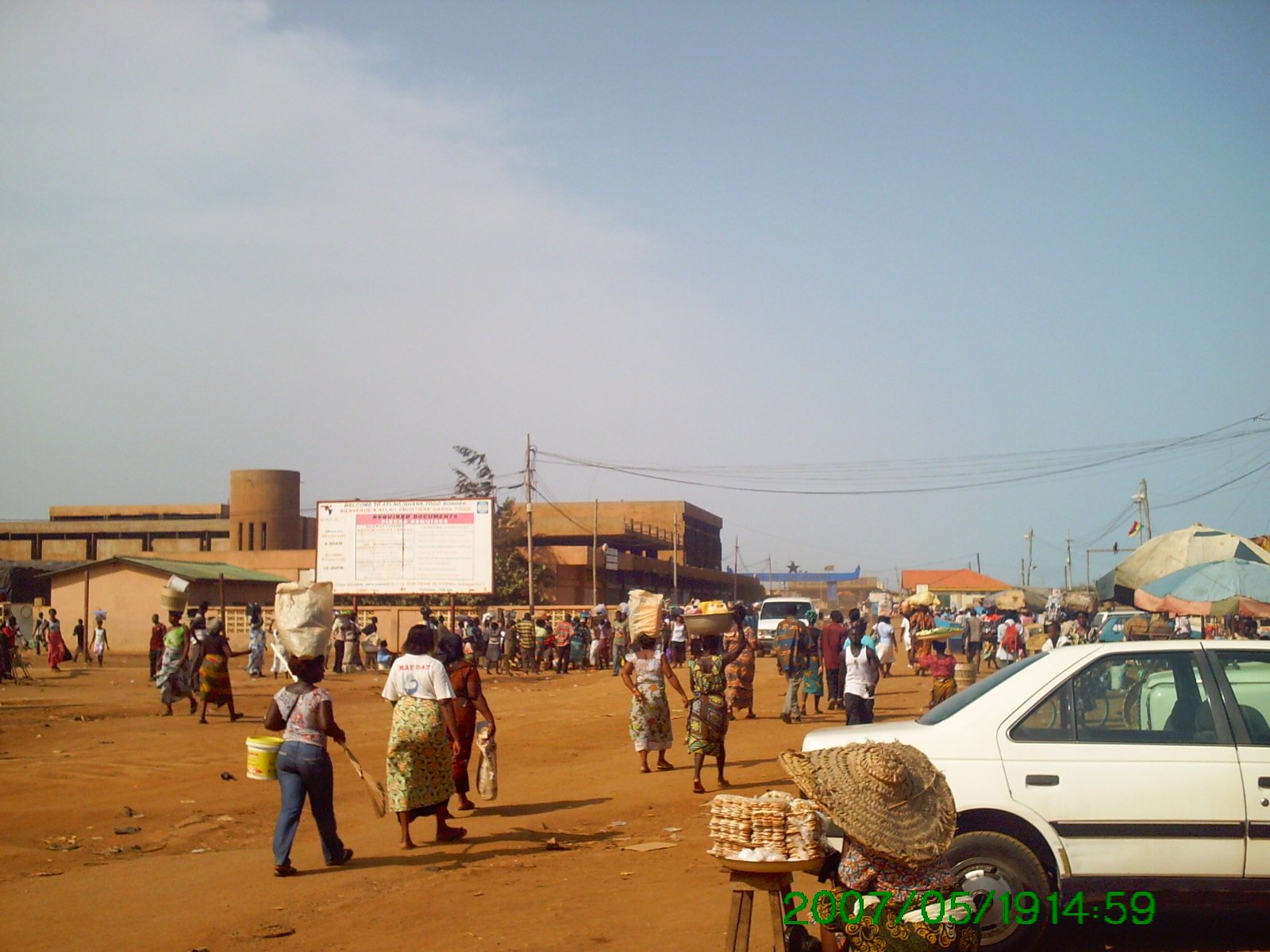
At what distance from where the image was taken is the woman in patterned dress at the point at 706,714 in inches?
477

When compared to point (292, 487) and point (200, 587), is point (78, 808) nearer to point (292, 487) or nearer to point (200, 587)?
point (200, 587)

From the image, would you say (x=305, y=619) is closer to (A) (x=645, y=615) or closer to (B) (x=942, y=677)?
(A) (x=645, y=615)

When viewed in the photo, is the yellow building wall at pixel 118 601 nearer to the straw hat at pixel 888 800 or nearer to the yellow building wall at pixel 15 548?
the yellow building wall at pixel 15 548

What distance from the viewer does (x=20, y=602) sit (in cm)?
5181

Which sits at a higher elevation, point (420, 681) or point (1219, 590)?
point (1219, 590)

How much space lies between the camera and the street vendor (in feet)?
A: 15.5

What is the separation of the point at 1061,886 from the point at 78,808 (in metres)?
9.86

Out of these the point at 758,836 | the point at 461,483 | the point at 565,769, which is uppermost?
the point at 461,483

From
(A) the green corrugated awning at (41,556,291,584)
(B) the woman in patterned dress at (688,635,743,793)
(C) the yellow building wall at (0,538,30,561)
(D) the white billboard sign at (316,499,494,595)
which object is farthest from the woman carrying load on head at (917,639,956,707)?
(C) the yellow building wall at (0,538,30,561)

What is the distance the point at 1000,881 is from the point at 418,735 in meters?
4.87

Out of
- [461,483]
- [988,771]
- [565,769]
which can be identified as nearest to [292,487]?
[461,483]

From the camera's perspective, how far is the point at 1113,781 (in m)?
5.90

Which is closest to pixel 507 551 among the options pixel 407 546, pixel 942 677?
pixel 407 546
